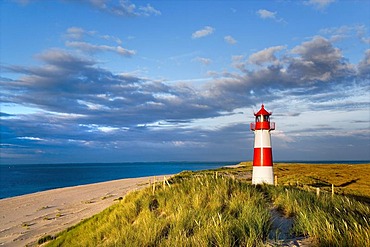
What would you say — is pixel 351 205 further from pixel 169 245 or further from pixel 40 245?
pixel 40 245

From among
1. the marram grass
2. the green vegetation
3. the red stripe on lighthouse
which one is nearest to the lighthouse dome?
the red stripe on lighthouse

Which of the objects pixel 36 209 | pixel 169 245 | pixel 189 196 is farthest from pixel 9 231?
pixel 169 245

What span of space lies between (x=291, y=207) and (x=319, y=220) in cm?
159

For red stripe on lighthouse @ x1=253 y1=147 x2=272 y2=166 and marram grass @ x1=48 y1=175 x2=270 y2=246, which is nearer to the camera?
marram grass @ x1=48 y1=175 x2=270 y2=246

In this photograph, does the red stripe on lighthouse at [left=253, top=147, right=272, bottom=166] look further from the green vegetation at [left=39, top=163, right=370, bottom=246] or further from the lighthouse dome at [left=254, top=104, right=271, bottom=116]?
the green vegetation at [left=39, top=163, right=370, bottom=246]

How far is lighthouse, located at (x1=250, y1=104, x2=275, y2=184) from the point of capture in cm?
1571

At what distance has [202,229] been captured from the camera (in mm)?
6176

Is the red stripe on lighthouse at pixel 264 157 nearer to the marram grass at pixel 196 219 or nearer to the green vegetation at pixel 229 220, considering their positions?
the green vegetation at pixel 229 220

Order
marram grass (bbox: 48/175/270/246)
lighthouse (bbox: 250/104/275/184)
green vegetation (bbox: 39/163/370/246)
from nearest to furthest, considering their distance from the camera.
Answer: green vegetation (bbox: 39/163/370/246), marram grass (bbox: 48/175/270/246), lighthouse (bbox: 250/104/275/184)

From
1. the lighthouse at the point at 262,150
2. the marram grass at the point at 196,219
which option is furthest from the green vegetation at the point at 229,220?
the lighthouse at the point at 262,150

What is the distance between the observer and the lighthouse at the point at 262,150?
1571cm

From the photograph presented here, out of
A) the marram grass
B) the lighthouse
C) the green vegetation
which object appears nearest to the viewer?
the green vegetation

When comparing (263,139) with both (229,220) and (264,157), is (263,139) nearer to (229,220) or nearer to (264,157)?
(264,157)

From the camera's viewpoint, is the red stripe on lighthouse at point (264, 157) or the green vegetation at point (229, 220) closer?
the green vegetation at point (229, 220)
